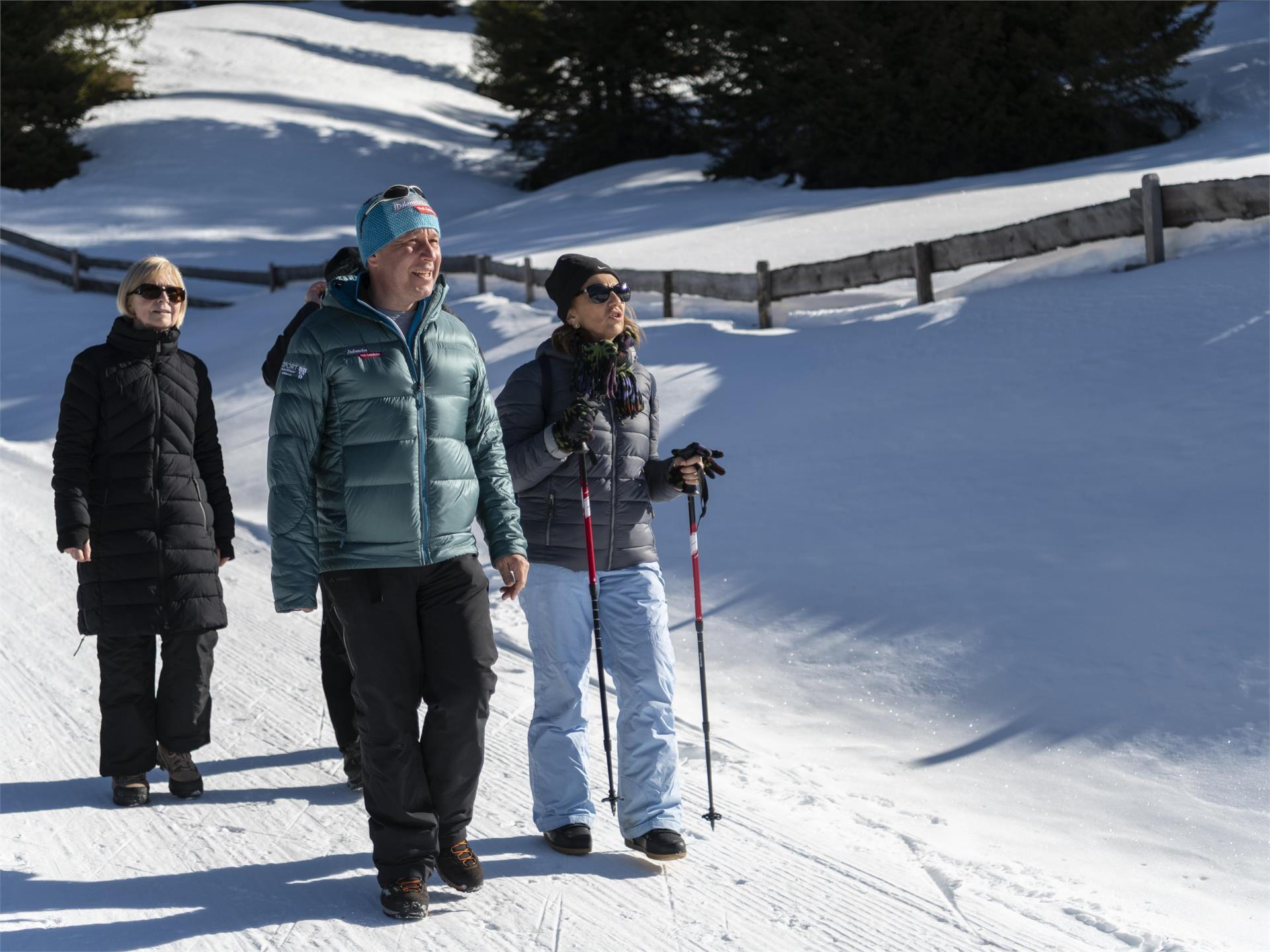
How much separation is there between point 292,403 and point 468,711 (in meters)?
1.02

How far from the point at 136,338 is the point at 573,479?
5.70 ft

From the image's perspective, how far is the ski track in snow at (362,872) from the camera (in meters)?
3.62

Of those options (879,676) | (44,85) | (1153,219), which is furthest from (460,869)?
(44,85)

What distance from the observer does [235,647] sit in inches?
260

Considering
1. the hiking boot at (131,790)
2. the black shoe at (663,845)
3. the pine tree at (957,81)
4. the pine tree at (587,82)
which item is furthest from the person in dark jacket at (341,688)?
the pine tree at (587,82)

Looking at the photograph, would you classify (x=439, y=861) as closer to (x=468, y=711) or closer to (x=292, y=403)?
(x=468, y=711)

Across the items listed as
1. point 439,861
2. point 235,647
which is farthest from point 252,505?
point 439,861

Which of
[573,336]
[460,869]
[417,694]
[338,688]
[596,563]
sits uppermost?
[573,336]

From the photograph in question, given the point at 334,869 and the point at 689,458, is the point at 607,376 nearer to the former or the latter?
the point at 689,458

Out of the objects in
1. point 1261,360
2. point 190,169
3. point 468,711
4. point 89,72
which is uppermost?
point 89,72

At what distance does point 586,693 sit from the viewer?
427 cm

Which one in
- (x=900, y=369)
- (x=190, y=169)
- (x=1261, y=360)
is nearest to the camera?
(x=1261, y=360)

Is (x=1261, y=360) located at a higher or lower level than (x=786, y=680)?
higher

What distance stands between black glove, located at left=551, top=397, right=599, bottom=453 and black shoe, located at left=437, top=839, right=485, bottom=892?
4.07ft
